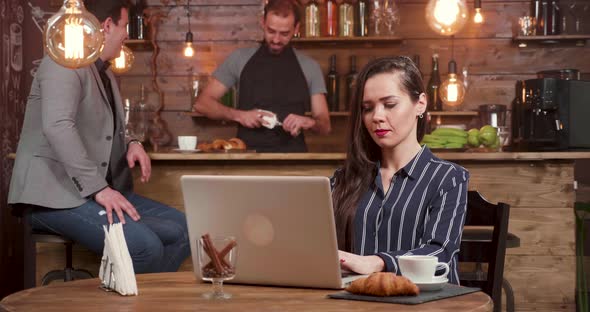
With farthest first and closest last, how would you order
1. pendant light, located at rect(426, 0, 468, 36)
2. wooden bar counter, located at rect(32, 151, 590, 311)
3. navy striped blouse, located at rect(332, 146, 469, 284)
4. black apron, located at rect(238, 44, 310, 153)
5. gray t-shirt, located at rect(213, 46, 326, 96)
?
black apron, located at rect(238, 44, 310, 153), gray t-shirt, located at rect(213, 46, 326, 96), pendant light, located at rect(426, 0, 468, 36), wooden bar counter, located at rect(32, 151, 590, 311), navy striped blouse, located at rect(332, 146, 469, 284)

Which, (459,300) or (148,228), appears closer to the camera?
(459,300)

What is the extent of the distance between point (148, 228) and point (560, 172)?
73.6 inches

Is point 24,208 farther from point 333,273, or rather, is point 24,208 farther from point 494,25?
point 494,25

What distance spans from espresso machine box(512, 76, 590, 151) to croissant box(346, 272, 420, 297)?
2.91m

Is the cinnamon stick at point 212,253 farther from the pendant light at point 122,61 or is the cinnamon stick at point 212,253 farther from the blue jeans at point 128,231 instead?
the pendant light at point 122,61

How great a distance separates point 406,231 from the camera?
2.18 metres

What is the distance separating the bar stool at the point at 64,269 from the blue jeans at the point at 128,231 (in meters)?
0.03

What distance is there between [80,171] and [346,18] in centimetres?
320

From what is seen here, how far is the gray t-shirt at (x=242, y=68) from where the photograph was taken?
17.4ft

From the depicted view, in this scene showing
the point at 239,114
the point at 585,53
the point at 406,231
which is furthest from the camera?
the point at 585,53

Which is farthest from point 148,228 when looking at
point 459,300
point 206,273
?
point 459,300

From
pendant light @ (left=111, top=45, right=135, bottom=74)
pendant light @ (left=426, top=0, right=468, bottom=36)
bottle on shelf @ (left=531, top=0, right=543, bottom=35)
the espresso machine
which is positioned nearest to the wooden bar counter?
the espresso machine

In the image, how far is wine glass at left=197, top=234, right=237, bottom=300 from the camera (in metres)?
1.71

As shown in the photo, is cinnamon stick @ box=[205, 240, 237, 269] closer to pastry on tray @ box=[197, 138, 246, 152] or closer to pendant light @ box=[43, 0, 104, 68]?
pendant light @ box=[43, 0, 104, 68]
